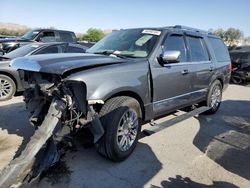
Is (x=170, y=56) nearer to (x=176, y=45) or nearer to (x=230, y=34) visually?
(x=176, y=45)

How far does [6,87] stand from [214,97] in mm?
5329

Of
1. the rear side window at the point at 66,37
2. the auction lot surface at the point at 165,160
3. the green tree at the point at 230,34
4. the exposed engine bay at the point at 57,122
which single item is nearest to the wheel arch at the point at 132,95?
the exposed engine bay at the point at 57,122

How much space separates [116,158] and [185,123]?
8.62 ft

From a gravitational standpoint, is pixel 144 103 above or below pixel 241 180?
above

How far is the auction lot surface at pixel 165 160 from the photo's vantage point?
148 inches

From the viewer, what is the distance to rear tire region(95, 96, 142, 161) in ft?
12.9

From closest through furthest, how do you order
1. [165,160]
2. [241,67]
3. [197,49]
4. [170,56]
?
[165,160] < [170,56] < [197,49] < [241,67]

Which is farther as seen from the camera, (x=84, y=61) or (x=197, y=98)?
(x=197, y=98)

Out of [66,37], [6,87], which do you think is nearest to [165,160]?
[6,87]

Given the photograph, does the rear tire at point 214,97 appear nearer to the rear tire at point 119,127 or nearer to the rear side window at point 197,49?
the rear side window at point 197,49

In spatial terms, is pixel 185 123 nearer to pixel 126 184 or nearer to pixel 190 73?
pixel 190 73

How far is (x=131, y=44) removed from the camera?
16.6 ft

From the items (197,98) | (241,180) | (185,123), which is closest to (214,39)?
(197,98)

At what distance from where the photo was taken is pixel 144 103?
4.62 meters
